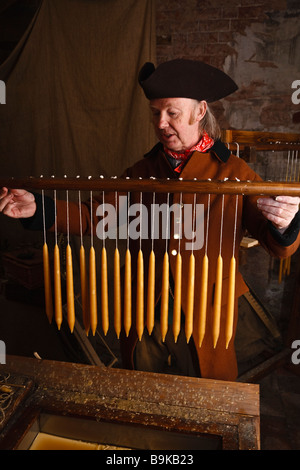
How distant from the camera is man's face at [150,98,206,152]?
1849mm

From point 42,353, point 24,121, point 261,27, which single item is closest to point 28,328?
point 42,353

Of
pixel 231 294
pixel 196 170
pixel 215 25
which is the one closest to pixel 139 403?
pixel 231 294

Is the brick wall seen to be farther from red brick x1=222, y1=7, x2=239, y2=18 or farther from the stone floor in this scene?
the stone floor

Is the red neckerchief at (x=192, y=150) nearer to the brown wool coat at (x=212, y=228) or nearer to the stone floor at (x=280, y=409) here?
the brown wool coat at (x=212, y=228)

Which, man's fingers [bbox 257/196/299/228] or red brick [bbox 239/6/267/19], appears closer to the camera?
man's fingers [bbox 257/196/299/228]

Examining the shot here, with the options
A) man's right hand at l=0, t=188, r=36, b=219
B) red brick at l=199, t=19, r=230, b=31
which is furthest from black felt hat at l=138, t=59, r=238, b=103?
red brick at l=199, t=19, r=230, b=31

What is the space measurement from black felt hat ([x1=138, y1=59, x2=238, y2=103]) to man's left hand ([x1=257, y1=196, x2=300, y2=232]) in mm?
778

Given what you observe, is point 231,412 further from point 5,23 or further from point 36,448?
point 5,23

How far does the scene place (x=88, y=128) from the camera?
370 cm

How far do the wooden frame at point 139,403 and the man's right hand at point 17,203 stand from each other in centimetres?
67

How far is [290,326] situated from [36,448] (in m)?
3.23

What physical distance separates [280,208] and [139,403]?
35.5 inches

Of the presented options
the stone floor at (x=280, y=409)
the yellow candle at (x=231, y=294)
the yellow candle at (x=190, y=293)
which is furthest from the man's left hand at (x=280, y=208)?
the stone floor at (x=280, y=409)
